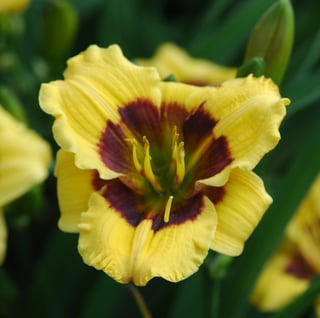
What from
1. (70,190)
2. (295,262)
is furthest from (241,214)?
(295,262)

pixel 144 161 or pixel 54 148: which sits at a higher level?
pixel 144 161

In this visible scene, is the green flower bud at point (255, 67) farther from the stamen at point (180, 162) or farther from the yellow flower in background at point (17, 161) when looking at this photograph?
the yellow flower in background at point (17, 161)

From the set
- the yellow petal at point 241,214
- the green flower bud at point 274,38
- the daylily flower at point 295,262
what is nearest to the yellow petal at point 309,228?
the daylily flower at point 295,262

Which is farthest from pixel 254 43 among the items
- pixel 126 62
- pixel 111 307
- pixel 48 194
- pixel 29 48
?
pixel 29 48

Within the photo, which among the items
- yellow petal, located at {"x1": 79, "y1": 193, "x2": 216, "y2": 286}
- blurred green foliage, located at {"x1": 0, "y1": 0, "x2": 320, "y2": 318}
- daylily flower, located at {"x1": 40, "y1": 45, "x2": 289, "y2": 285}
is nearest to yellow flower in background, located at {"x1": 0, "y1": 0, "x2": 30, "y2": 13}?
blurred green foliage, located at {"x1": 0, "y1": 0, "x2": 320, "y2": 318}

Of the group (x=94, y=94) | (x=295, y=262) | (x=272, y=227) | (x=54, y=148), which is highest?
(x=94, y=94)

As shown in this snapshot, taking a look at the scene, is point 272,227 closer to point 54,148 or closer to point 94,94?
point 94,94

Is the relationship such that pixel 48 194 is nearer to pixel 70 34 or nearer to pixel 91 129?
pixel 70 34
